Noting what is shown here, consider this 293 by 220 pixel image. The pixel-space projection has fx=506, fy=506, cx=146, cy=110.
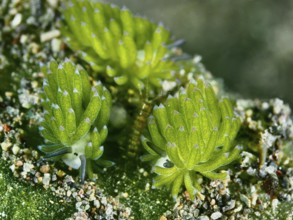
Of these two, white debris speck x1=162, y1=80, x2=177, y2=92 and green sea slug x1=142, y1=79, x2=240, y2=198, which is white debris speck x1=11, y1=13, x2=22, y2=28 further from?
green sea slug x1=142, y1=79, x2=240, y2=198

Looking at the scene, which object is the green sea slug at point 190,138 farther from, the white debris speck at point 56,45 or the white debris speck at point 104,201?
the white debris speck at point 56,45

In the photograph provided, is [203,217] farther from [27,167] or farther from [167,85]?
[27,167]

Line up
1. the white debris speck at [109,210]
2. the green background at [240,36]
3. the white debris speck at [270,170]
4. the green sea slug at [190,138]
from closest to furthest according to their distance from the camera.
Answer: the green sea slug at [190,138] → the white debris speck at [109,210] → the white debris speck at [270,170] → the green background at [240,36]

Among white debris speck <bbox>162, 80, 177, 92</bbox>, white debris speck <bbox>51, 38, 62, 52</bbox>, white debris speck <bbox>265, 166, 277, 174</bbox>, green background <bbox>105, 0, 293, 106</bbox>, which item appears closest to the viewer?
white debris speck <bbox>265, 166, 277, 174</bbox>

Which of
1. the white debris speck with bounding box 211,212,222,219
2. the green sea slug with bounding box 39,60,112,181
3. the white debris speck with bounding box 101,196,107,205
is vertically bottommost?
the white debris speck with bounding box 101,196,107,205

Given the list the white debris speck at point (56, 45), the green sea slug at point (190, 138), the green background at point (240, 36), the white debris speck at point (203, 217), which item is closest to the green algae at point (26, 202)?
the green sea slug at point (190, 138)

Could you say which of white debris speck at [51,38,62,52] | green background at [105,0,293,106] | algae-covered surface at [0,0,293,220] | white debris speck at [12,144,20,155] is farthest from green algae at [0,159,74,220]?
green background at [105,0,293,106]
